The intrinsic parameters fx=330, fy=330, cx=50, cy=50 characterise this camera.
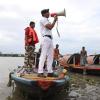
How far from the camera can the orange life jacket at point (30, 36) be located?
12.3 m

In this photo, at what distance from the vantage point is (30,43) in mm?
12594

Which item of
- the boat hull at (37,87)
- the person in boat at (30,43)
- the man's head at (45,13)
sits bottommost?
the boat hull at (37,87)

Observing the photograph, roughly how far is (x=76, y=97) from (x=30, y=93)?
7.89 ft

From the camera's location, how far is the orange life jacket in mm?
12348

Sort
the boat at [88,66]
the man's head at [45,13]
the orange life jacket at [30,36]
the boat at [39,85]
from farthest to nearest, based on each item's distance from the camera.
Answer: the boat at [88,66]
the orange life jacket at [30,36]
the man's head at [45,13]
the boat at [39,85]

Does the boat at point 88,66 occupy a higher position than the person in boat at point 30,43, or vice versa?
the person in boat at point 30,43

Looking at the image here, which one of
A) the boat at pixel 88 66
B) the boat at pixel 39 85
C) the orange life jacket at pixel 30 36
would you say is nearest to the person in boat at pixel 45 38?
the boat at pixel 39 85

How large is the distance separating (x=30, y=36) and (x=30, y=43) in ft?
1.10


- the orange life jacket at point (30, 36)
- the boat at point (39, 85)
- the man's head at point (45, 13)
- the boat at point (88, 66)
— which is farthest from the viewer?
the boat at point (88, 66)

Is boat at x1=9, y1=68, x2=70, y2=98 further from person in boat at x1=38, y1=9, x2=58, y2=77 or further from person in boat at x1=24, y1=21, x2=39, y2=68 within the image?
person in boat at x1=24, y1=21, x2=39, y2=68

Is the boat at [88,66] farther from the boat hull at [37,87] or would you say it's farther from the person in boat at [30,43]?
the boat hull at [37,87]

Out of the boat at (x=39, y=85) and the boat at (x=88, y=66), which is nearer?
the boat at (x=39, y=85)

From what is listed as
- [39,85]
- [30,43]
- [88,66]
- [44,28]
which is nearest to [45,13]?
[44,28]

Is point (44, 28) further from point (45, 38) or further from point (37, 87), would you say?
point (37, 87)
